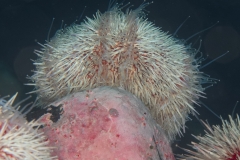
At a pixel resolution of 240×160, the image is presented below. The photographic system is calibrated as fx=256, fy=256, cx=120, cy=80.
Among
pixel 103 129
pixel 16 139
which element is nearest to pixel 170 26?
pixel 103 129

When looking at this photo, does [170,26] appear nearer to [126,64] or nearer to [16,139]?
[126,64]

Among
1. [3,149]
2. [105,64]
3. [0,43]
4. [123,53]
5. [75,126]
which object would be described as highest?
[123,53]

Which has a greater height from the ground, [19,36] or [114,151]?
[114,151]

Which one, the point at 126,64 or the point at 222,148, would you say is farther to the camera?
the point at 126,64

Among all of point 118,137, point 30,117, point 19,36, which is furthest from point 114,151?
point 19,36

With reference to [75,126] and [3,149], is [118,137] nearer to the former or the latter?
[75,126]

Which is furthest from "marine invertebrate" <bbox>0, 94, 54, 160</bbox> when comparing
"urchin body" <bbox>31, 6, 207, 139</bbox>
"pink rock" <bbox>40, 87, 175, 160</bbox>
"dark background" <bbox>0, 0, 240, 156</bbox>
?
"dark background" <bbox>0, 0, 240, 156</bbox>

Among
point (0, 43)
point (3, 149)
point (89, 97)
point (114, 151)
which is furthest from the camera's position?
point (0, 43)
